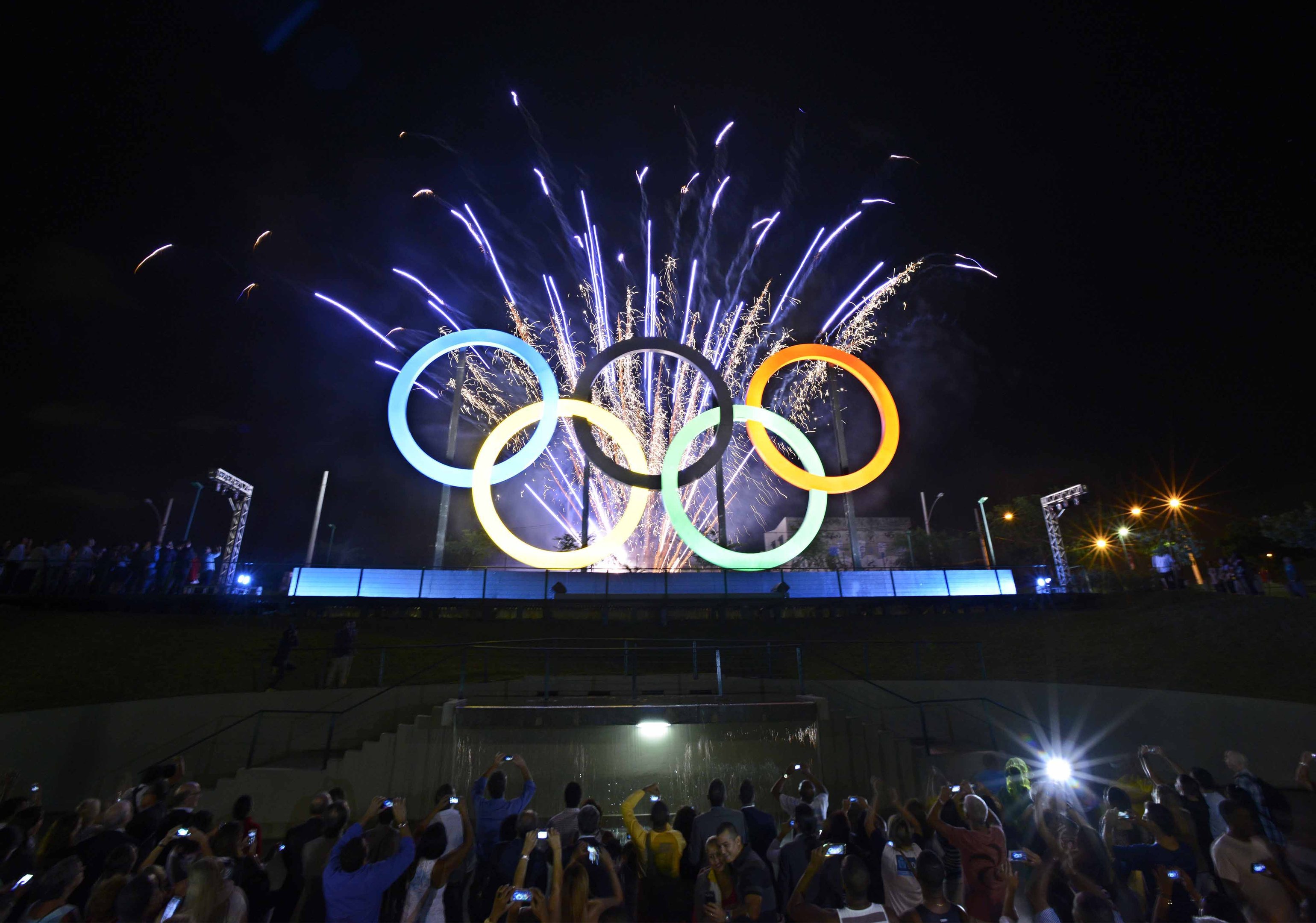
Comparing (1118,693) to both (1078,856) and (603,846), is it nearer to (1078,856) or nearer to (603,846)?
(1078,856)

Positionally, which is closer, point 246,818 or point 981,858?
point 981,858

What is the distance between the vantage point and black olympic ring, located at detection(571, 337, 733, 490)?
1702 cm

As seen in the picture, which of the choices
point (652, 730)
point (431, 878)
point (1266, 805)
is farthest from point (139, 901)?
point (652, 730)

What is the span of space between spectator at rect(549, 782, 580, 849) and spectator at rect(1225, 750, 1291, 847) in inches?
217

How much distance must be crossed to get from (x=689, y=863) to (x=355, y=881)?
2.49 meters

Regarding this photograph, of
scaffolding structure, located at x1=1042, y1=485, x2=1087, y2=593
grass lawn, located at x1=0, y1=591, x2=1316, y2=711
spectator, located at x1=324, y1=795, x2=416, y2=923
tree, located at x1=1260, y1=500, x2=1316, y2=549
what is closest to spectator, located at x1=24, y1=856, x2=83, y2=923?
spectator, located at x1=324, y1=795, x2=416, y2=923

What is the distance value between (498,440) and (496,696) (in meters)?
6.66

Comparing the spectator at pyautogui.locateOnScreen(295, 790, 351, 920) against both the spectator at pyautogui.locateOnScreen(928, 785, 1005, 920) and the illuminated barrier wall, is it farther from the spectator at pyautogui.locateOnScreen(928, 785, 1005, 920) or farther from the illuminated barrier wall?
the illuminated barrier wall

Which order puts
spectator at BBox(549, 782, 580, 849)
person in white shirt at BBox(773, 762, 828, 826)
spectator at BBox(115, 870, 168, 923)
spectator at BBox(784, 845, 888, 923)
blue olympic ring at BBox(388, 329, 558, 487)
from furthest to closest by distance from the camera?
blue olympic ring at BBox(388, 329, 558, 487), person in white shirt at BBox(773, 762, 828, 826), spectator at BBox(549, 782, 580, 849), spectator at BBox(784, 845, 888, 923), spectator at BBox(115, 870, 168, 923)

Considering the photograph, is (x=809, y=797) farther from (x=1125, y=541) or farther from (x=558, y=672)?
(x=1125, y=541)

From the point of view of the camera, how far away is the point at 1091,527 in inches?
2068

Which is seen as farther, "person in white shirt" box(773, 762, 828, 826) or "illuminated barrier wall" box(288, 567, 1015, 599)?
"illuminated barrier wall" box(288, 567, 1015, 599)

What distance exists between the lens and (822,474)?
17797 millimetres

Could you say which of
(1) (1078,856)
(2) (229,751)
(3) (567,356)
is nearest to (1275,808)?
(1) (1078,856)
